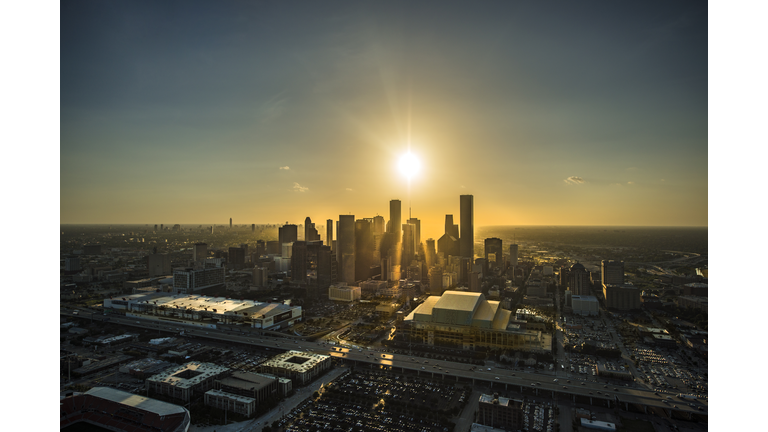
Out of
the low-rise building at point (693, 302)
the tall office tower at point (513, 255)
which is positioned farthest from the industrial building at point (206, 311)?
the tall office tower at point (513, 255)

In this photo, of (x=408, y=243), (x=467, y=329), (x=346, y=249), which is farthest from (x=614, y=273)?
(x=346, y=249)

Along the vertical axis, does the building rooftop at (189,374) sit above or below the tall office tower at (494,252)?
below

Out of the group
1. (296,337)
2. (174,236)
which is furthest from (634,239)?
(174,236)

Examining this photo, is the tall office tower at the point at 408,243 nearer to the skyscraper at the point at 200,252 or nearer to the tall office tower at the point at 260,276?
the tall office tower at the point at 260,276

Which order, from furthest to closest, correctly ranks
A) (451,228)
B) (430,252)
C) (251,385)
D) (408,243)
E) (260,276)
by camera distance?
(451,228), (430,252), (408,243), (260,276), (251,385)

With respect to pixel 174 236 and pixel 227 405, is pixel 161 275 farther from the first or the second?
pixel 227 405

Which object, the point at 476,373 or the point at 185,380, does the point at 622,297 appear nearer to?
the point at 476,373
